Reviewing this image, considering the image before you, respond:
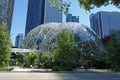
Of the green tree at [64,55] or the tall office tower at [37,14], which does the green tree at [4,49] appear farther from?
the tall office tower at [37,14]

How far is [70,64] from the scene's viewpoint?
34250 millimetres

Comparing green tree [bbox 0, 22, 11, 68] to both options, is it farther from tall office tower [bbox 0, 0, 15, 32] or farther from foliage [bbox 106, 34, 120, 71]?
tall office tower [bbox 0, 0, 15, 32]

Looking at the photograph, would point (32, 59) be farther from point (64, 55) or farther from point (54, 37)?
point (54, 37)

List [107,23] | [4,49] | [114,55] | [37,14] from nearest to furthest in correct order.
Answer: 1. [4,49]
2. [114,55]
3. [37,14]
4. [107,23]

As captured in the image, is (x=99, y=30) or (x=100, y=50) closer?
(x=100, y=50)

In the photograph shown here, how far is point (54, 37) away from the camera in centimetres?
5819

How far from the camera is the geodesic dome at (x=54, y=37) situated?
57.6m

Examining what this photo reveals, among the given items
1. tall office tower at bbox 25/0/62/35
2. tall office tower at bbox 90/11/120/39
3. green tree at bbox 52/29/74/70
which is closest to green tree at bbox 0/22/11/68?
green tree at bbox 52/29/74/70

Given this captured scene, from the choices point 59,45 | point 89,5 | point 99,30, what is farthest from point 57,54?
point 99,30

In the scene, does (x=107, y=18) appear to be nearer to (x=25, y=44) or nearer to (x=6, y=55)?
(x=25, y=44)

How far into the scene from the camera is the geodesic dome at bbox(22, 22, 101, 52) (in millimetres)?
57594

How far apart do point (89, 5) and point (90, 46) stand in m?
48.6

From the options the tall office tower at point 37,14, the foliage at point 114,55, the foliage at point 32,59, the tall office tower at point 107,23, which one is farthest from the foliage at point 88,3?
the tall office tower at point 107,23

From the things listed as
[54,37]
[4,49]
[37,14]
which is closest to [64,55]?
Result: [4,49]
